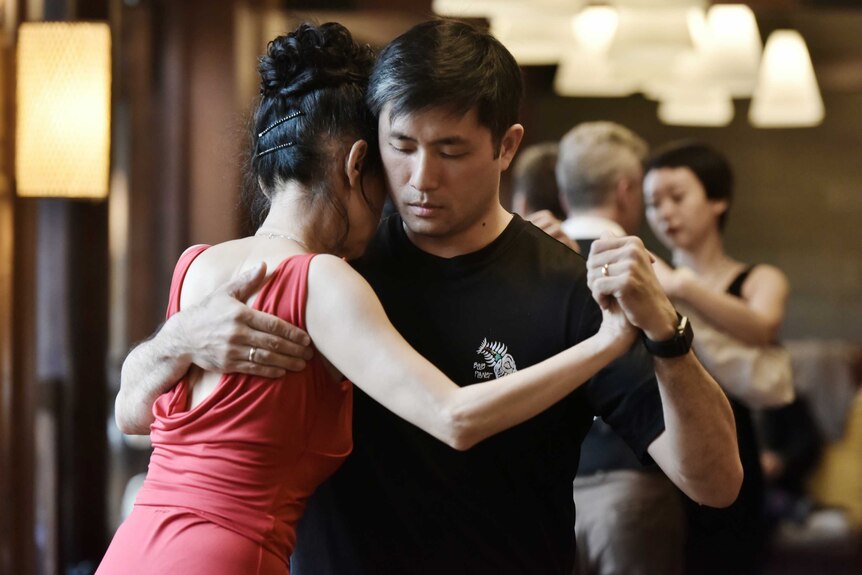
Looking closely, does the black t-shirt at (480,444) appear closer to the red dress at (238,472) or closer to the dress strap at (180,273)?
the red dress at (238,472)

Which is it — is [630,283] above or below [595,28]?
below

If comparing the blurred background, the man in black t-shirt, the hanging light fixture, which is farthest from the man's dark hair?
the hanging light fixture

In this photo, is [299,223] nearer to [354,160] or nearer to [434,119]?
[354,160]

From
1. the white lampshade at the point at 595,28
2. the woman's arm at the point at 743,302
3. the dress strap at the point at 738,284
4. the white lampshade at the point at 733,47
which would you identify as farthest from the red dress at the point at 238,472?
the white lampshade at the point at 733,47

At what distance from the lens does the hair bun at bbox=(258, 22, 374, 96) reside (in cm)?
174

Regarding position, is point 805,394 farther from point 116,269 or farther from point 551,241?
point 551,241

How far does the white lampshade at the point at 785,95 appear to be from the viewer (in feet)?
16.6

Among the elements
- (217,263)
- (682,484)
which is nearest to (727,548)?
(682,484)

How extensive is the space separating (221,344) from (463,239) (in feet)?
1.27

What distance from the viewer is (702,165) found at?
12.1ft

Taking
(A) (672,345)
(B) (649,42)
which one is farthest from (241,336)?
(B) (649,42)

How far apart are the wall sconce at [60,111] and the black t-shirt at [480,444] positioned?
221 centimetres

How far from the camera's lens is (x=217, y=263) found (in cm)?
168

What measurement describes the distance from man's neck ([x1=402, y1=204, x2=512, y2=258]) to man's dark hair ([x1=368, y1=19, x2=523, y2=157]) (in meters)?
0.11
